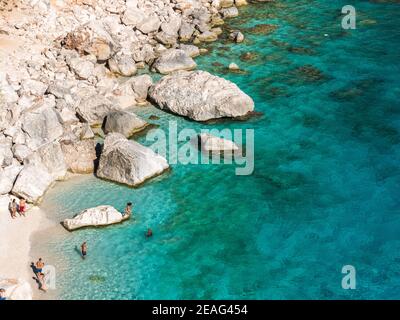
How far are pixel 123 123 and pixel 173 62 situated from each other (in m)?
14.7

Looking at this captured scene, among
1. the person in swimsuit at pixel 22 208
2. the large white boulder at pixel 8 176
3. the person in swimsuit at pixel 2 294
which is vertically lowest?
the person in swimsuit at pixel 2 294

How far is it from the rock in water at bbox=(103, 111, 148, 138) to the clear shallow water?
2.57m

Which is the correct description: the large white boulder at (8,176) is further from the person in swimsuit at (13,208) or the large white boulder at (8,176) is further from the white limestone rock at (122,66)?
the white limestone rock at (122,66)

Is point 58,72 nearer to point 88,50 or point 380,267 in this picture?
point 88,50

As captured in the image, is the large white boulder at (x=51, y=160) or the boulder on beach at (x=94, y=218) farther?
the large white boulder at (x=51, y=160)

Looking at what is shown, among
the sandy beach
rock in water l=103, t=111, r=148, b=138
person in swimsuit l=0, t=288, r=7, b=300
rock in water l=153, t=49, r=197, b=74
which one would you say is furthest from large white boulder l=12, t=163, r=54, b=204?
rock in water l=153, t=49, r=197, b=74

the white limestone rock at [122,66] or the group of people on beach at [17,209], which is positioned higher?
the white limestone rock at [122,66]

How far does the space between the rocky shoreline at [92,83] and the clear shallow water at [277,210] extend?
2.16 m

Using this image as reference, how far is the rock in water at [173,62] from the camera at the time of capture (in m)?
57.8

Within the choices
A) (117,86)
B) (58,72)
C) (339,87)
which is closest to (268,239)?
(339,87)

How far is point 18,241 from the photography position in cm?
3588

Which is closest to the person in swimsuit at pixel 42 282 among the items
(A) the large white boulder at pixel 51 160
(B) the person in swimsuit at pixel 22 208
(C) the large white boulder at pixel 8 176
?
(B) the person in swimsuit at pixel 22 208

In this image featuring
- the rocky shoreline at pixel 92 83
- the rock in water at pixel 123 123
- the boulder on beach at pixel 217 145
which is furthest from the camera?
the rock in water at pixel 123 123

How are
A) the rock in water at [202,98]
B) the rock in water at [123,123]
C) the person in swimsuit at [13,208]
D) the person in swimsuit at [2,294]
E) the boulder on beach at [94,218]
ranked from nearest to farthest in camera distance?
the person in swimsuit at [2,294]
the boulder on beach at [94,218]
the person in swimsuit at [13,208]
the rock in water at [123,123]
the rock in water at [202,98]
